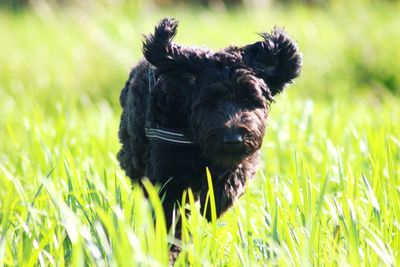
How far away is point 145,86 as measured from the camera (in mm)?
4828

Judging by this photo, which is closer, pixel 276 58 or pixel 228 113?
pixel 228 113

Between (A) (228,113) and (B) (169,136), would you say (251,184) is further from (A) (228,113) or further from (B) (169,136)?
(A) (228,113)

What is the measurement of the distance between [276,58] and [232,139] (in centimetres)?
76

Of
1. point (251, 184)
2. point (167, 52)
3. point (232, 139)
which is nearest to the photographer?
point (232, 139)

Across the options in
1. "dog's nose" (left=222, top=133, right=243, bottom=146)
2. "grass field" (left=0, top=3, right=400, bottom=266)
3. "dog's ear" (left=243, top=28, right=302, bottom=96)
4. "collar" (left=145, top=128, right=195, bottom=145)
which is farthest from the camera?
"dog's ear" (left=243, top=28, right=302, bottom=96)

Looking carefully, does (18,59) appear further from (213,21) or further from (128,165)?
(128,165)

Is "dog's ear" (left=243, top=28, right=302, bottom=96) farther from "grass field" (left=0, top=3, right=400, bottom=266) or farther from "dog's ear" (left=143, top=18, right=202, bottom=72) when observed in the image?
"grass field" (left=0, top=3, right=400, bottom=266)

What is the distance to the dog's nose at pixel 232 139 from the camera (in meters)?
4.10

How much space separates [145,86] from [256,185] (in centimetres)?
130

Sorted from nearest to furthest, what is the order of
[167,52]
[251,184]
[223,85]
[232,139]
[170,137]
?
[232,139] < [223,85] < [170,137] < [167,52] < [251,184]

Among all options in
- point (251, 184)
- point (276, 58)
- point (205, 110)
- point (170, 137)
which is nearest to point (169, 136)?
point (170, 137)

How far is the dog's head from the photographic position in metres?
4.16

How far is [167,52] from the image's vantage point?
4.56 metres

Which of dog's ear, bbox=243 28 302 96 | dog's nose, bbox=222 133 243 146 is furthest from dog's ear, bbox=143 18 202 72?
dog's nose, bbox=222 133 243 146
